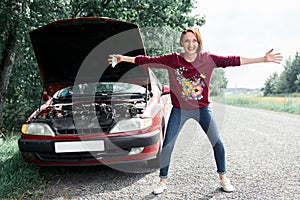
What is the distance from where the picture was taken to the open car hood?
13.0 ft

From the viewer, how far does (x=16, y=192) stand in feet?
9.95

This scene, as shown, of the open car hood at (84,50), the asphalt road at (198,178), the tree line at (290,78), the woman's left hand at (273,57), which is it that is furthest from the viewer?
the tree line at (290,78)

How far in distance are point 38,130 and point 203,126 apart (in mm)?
2071

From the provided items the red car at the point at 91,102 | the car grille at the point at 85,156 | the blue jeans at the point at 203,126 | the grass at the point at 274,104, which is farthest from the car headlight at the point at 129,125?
the grass at the point at 274,104

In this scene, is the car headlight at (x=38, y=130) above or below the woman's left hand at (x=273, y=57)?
below

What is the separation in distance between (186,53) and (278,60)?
3.22ft

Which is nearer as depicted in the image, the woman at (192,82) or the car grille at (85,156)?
the woman at (192,82)

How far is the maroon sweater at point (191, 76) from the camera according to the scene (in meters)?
3.04

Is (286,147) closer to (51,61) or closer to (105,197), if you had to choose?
(105,197)

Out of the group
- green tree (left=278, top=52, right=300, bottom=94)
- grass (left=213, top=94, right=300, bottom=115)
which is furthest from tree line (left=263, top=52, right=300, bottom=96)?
grass (left=213, top=94, right=300, bottom=115)

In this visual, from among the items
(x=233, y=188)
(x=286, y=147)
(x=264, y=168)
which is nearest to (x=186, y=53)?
(x=233, y=188)

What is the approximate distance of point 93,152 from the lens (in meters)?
3.34

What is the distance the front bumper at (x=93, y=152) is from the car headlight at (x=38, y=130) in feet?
0.33

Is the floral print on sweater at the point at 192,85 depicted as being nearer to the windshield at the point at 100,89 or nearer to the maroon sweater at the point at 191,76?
the maroon sweater at the point at 191,76
